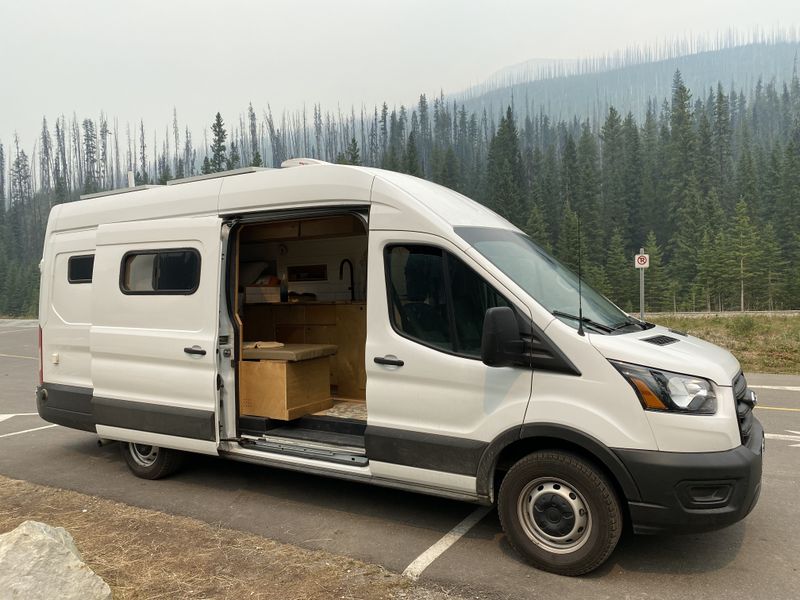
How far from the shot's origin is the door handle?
444 cm

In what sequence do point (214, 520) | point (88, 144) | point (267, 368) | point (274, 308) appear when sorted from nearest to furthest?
1. point (214, 520)
2. point (267, 368)
3. point (274, 308)
4. point (88, 144)

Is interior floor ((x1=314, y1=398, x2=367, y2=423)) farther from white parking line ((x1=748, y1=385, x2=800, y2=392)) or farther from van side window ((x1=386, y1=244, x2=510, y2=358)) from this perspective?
white parking line ((x1=748, y1=385, x2=800, y2=392))

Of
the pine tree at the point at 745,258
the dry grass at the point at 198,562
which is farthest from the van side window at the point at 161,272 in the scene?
the pine tree at the point at 745,258

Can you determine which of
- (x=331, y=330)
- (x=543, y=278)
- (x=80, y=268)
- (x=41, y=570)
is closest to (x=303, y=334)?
(x=331, y=330)

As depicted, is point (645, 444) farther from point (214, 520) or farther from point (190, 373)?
point (190, 373)

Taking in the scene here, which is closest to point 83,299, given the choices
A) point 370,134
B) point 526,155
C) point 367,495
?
point 367,495

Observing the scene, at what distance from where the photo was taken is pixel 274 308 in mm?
8297

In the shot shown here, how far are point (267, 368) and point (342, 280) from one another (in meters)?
2.49

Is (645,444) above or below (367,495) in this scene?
above

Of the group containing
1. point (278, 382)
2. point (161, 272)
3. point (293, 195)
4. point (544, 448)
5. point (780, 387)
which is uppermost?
point (293, 195)

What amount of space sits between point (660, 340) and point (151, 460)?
4925mm

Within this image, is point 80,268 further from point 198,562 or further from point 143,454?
point 198,562

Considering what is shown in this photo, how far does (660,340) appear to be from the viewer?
163 inches

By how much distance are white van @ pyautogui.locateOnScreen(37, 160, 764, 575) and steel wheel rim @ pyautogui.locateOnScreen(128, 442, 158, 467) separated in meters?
0.02
